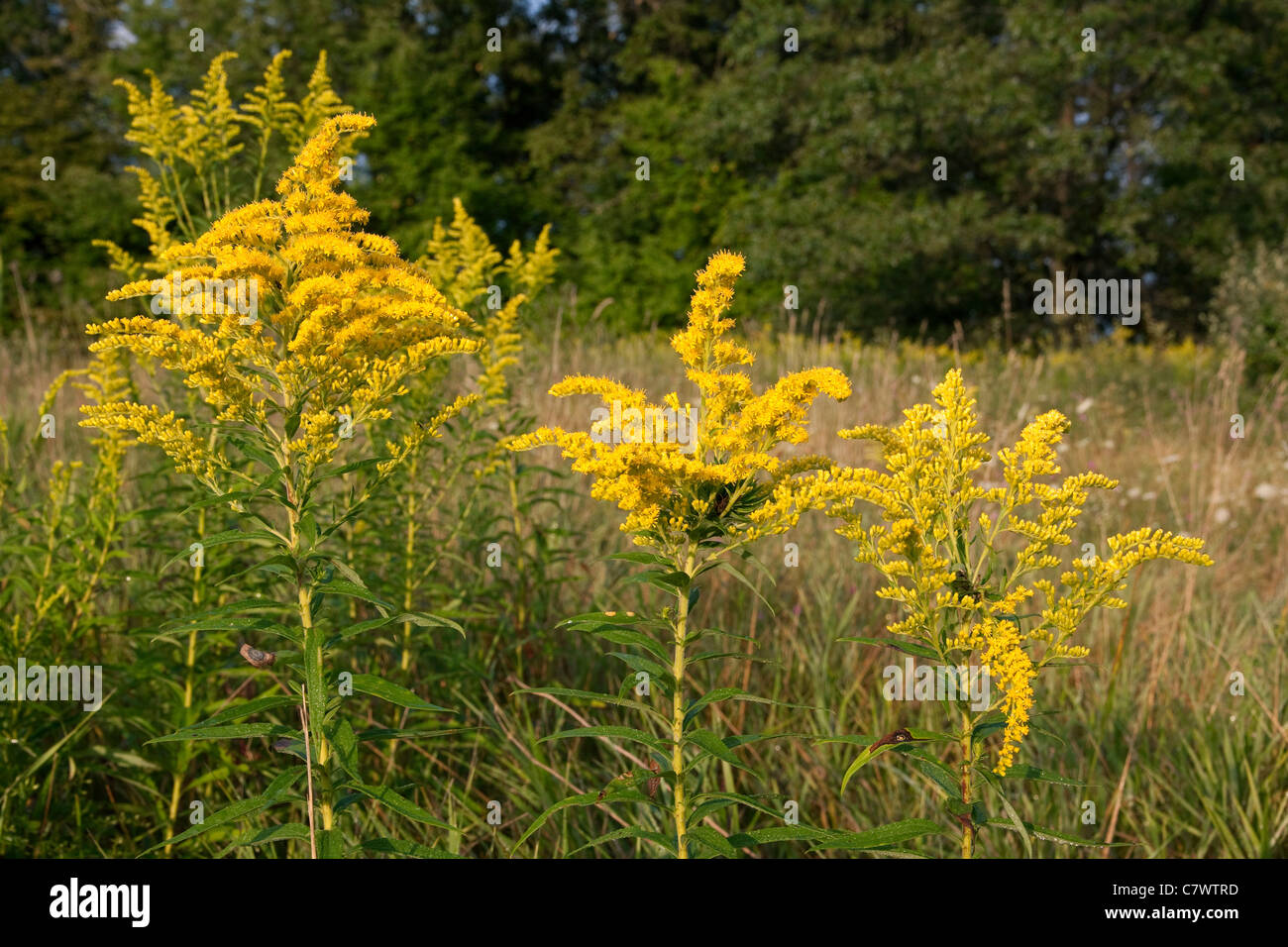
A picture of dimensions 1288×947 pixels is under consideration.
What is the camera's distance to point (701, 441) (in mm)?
1750

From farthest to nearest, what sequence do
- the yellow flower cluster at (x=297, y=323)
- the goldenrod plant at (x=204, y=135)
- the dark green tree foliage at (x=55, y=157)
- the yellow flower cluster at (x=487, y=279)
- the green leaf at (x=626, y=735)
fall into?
1. the dark green tree foliage at (x=55, y=157)
2. the yellow flower cluster at (x=487, y=279)
3. the goldenrod plant at (x=204, y=135)
4. the yellow flower cluster at (x=297, y=323)
5. the green leaf at (x=626, y=735)

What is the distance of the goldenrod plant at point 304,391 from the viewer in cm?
172

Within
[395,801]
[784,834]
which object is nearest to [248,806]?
[395,801]

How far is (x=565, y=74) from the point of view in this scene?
25188 millimetres

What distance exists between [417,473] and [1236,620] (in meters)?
3.59

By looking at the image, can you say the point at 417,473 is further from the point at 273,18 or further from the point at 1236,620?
the point at 273,18

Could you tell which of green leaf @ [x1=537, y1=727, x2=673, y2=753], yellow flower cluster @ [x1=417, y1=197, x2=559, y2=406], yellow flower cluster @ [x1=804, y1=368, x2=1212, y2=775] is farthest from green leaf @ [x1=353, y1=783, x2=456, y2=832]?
yellow flower cluster @ [x1=417, y1=197, x2=559, y2=406]

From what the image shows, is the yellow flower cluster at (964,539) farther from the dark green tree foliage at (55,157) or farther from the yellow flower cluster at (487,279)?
the dark green tree foliage at (55,157)

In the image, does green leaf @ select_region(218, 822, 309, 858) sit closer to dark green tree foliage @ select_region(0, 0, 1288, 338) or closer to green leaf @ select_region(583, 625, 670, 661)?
green leaf @ select_region(583, 625, 670, 661)

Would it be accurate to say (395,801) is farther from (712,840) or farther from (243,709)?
(712,840)

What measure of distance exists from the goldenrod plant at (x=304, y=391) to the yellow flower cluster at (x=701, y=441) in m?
0.37

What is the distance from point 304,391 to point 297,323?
0.15 m

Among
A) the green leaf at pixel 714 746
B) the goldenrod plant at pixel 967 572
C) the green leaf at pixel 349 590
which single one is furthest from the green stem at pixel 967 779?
the green leaf at pixel 349 590

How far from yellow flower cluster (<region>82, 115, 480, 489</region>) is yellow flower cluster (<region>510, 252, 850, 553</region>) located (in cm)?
36
